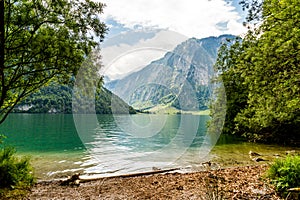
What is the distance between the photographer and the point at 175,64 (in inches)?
430

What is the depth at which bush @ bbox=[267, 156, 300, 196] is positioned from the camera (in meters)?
6.55

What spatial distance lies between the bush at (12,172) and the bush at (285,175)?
8.66 m

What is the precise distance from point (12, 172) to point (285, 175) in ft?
30.4

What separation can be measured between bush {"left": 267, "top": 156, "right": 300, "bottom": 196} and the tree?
665cm

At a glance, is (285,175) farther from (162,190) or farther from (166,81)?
(166,81)

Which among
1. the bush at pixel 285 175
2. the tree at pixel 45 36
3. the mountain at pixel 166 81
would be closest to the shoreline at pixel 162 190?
the bush at pixel 285 175

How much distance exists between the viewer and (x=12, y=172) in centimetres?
866

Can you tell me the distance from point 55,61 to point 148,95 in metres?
5.56

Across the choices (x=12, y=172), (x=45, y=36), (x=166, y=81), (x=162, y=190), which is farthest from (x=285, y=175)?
(x=12, y=172)

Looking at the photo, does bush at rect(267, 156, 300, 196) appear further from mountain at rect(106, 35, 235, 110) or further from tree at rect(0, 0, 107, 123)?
tree at rect(0, 0, 107, 123)

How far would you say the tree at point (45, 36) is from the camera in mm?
6090

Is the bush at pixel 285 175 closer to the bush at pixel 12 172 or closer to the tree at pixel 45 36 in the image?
the tree at pixel 45 36

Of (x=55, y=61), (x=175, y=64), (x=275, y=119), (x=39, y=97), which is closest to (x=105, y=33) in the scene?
(x=55, y=61)

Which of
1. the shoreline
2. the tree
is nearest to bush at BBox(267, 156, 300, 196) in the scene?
the shoreline
